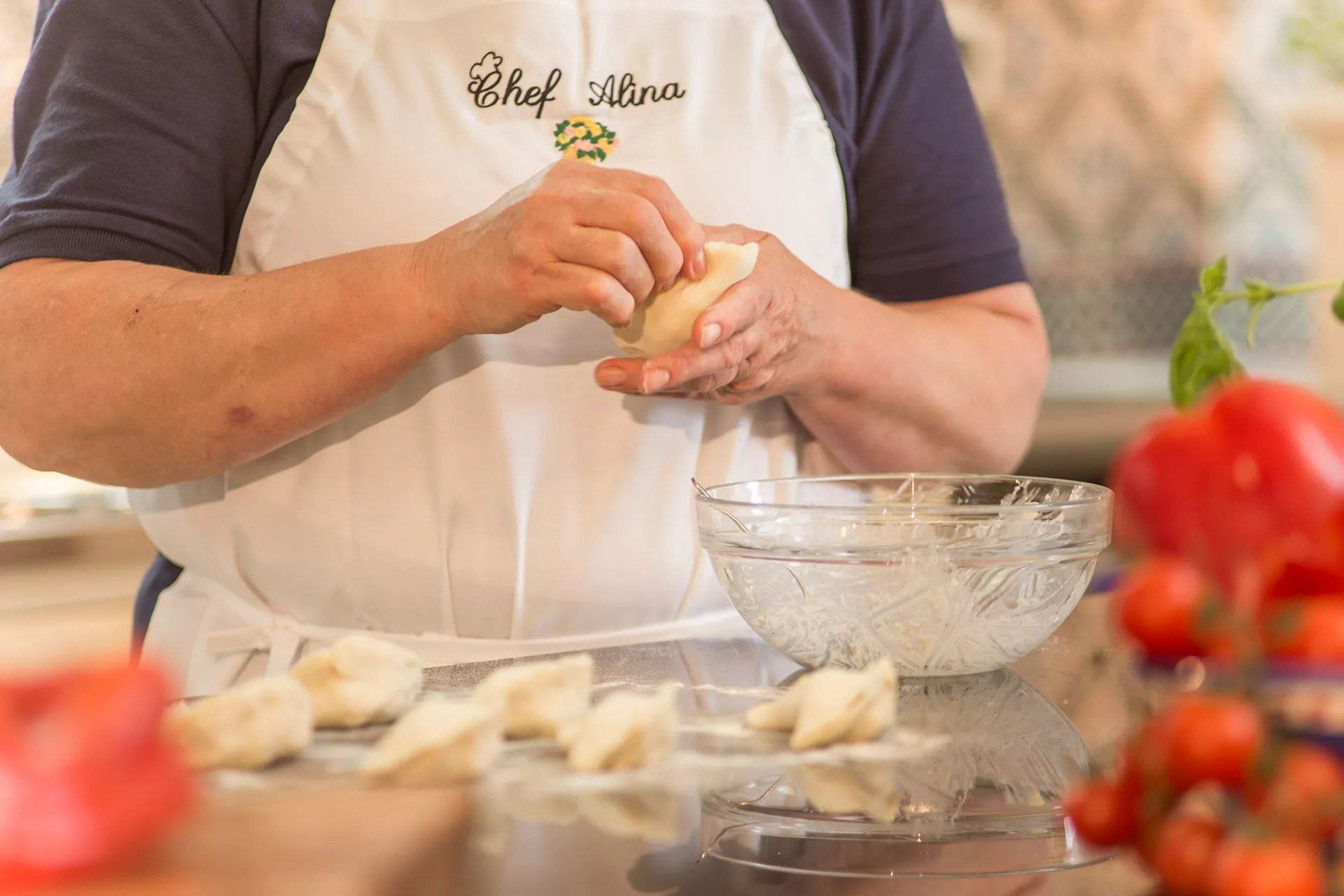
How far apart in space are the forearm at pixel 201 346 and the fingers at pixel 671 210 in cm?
15

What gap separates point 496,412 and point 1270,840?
2.36 ft

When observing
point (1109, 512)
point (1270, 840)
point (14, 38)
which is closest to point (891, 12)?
point (1109, 512)

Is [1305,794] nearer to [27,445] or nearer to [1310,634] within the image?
[1310,634]

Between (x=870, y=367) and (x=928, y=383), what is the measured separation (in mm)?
65

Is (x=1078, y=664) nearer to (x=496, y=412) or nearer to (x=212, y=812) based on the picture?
(x=496, y=412)

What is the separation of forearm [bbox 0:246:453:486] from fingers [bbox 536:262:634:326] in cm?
8

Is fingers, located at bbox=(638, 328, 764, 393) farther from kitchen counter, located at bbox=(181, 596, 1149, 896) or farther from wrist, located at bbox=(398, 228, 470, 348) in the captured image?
kitchen counter, located at bbox=(181, 596, 1149, 896)

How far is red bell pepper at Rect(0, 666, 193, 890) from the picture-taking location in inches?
10.9

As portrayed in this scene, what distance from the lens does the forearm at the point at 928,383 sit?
1.00 metres

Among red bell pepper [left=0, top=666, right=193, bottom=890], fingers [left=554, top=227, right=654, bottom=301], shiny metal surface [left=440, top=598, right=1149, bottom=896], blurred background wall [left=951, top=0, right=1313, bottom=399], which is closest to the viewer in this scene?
red bell pepper [left=0, top=666, right=193, bottom=890]

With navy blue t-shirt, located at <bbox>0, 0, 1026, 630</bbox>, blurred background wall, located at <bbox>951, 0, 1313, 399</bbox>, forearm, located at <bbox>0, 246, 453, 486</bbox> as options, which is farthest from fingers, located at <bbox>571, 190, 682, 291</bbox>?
blurred background wall, located at <bbox>951, 0, 1313, 399</bbox>

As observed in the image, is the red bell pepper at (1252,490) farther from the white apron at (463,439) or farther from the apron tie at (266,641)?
the apron tie at (266,641)

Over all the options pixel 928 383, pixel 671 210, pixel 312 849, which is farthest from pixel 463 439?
pixel 312 849

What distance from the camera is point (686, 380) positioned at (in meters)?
0.88
